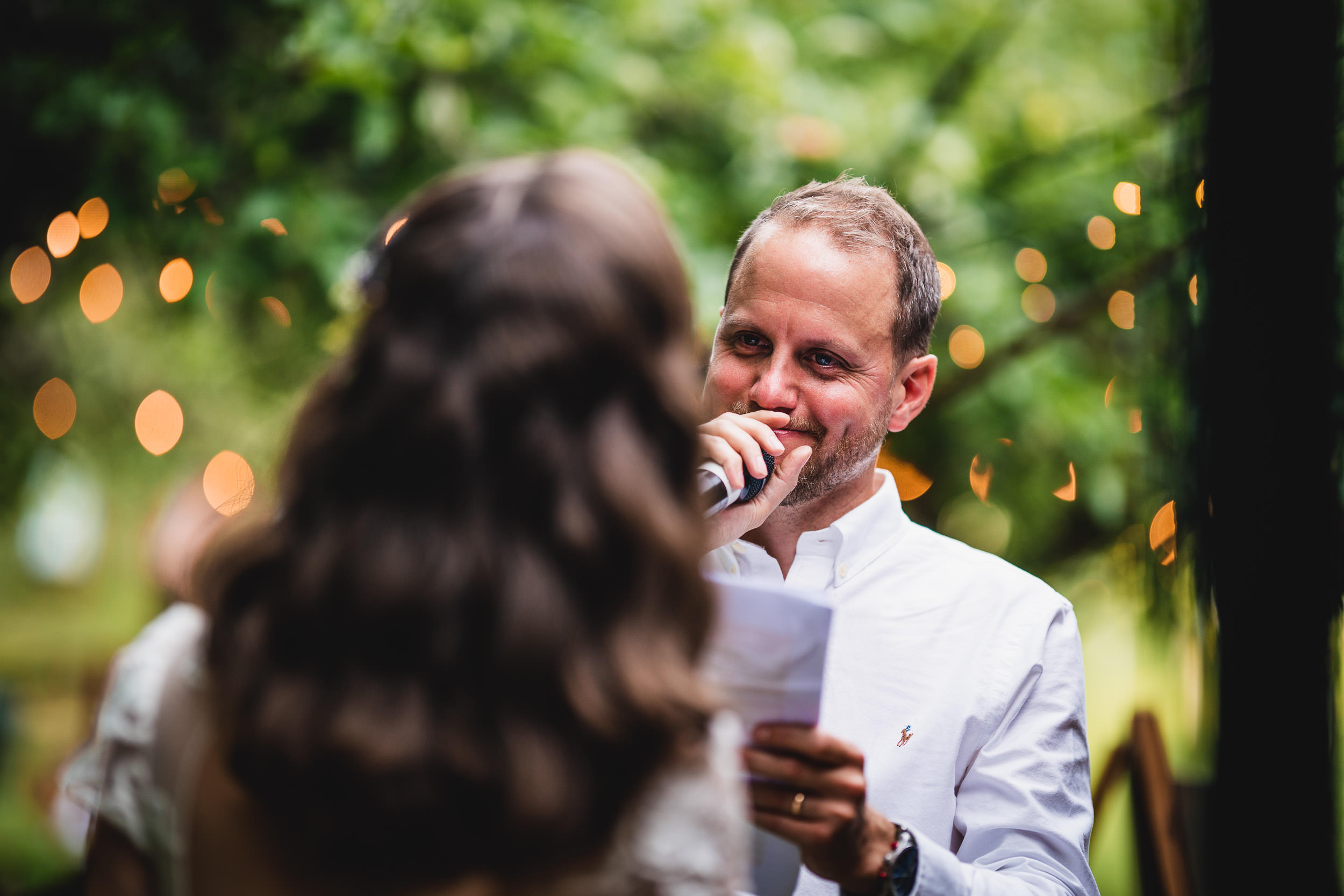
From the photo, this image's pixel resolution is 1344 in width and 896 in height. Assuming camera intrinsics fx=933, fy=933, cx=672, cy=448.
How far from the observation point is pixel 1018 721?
1.49 metres

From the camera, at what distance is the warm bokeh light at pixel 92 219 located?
280cm

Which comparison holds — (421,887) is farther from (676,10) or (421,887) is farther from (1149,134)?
(1149,134)

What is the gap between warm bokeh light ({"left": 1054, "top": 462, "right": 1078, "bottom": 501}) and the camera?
3162 millimetres

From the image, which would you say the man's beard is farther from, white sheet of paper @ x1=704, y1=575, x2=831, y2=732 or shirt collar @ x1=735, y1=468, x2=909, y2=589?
white sheet of paper @ x1=704, y1=575, x2=831, y2=732

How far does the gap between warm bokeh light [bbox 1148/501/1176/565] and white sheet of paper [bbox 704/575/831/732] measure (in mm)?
519

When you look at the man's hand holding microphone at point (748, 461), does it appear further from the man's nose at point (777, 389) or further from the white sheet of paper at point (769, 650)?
the white sheet of paper at point (769, 650)

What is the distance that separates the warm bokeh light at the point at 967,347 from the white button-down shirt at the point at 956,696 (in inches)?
54.6

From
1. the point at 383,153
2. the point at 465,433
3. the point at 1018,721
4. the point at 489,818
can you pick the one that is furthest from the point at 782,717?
the point at 383,153

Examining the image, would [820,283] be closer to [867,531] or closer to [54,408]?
[867,531]

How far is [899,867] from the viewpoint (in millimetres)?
1205

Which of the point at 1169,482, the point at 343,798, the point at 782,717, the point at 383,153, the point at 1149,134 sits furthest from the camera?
the point at 1149,134

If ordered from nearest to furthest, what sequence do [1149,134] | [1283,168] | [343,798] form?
[343,798] → [1283,168] → [1149,134]

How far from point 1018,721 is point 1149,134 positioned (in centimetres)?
212

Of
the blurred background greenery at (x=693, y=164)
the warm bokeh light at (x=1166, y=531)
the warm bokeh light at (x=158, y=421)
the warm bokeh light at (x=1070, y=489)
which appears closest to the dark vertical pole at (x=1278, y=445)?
the warm bokeh light at (x=1166, y=531)
